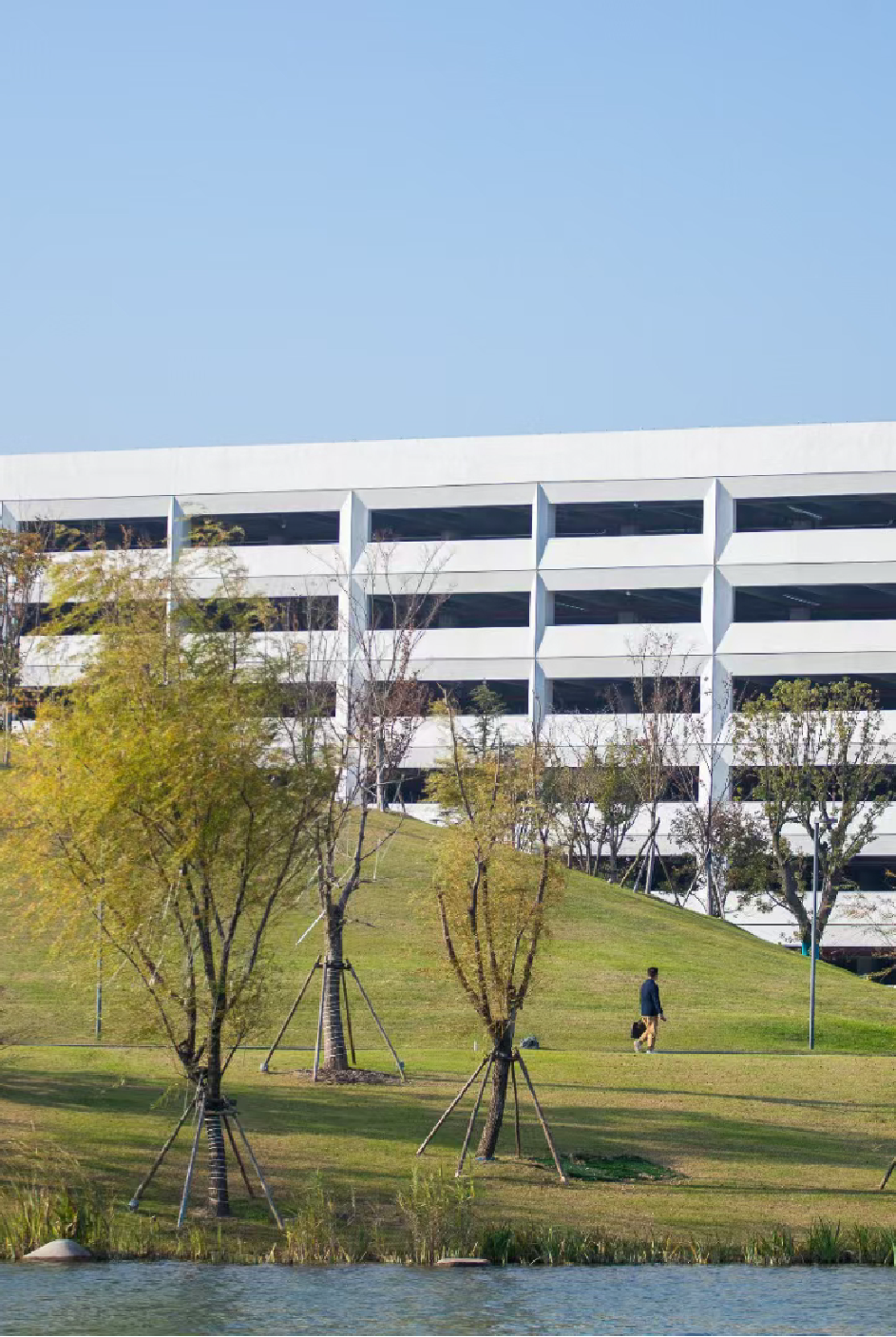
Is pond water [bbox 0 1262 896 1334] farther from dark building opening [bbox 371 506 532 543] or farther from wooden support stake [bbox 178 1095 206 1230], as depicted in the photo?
dark building opening [bbox 371 506 532 543]

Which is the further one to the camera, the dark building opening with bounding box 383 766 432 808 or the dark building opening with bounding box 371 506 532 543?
the dark building opening with bounding box 371 506 532 543

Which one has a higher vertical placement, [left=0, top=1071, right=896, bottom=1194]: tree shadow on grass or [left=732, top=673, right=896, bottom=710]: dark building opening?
[left=732, top=673, right=896, bottom=710]: dark building opening

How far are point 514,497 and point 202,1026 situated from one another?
6140 cm

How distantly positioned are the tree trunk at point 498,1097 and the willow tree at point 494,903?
1cm

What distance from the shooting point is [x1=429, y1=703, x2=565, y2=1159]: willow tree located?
86.6 feet

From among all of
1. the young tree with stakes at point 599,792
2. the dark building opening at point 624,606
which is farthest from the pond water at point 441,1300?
the dark building opening at point 624,606

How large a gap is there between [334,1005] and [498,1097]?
7.26 m

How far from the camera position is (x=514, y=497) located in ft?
274

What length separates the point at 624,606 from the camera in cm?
8644

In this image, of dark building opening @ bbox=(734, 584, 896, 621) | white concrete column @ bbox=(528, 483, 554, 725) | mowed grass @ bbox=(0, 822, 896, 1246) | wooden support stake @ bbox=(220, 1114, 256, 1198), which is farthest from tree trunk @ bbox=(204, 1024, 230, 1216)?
dark building opening @ bbox=(734, 584, 896, 621)

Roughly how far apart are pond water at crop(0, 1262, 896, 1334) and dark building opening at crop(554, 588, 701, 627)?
206 feet

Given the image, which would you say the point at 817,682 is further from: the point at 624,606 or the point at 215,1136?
the point at 215,1136

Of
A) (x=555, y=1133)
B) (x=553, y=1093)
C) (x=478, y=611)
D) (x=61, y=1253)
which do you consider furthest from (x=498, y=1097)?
(x=478, y=611)

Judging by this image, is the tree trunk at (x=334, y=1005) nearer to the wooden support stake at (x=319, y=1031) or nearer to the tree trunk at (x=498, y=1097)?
the wooden support stake at (x=319, y=1031)
